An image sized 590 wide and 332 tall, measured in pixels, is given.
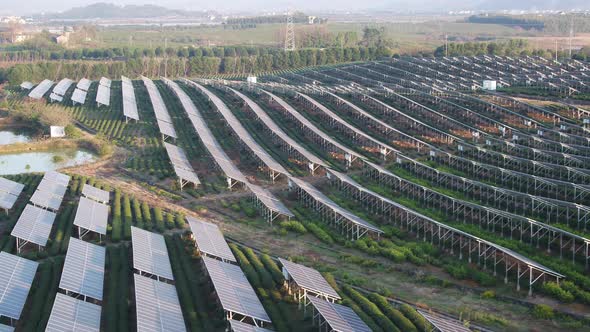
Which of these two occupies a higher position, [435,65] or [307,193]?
[435,65]

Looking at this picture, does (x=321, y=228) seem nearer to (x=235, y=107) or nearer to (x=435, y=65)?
(x=235, y=107)

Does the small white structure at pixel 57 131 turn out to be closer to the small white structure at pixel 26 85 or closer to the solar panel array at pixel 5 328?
the small white structure at pixel 26 85

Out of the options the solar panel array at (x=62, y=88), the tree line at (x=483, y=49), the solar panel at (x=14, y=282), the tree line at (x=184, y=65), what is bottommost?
the solar panel at (x=14, y=282)

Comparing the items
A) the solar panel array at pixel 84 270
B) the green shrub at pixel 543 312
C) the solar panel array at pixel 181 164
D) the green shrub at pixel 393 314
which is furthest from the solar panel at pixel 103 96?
the green shrub at pixel 543 312

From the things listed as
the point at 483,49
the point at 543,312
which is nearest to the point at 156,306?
the point at 543,312

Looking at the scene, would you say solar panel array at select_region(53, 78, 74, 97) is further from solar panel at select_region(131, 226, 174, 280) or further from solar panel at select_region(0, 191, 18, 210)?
solar panel at select_region(131, 226, 174, 280)

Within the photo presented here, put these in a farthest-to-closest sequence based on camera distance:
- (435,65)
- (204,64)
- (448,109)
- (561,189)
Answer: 1. (204,64)
2. (435,65)
3. (448,109)
4. (561,189)

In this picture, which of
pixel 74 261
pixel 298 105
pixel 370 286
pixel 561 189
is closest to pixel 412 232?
pixel 370 286
